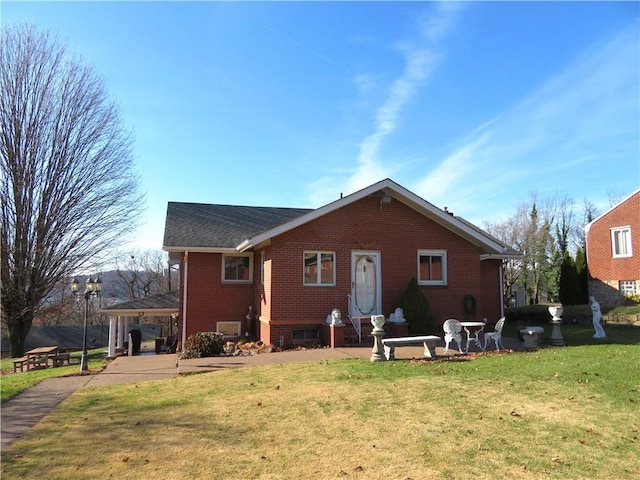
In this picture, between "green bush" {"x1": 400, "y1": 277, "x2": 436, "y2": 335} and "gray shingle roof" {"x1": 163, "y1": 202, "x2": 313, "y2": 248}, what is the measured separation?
16.6 ft

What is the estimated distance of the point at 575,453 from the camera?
5.12 meters

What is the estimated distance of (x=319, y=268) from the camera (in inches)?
579

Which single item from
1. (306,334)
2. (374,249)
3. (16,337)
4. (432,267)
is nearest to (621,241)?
(432,267)

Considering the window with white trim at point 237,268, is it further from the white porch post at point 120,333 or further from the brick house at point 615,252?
the brick house at point 615,252

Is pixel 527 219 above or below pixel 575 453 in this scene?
above

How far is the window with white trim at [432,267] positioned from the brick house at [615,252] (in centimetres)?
1768

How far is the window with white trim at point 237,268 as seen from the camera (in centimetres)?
1720

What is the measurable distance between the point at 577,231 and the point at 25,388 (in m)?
47.3

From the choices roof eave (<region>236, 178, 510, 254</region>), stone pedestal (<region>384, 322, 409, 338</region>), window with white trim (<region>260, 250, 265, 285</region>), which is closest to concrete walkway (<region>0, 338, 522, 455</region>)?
stone pedestal (<region>384, 322, 409, 338</region>)

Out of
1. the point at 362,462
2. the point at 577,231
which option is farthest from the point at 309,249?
the point at 577,231

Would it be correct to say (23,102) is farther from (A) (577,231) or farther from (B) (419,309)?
(A) (577,231)

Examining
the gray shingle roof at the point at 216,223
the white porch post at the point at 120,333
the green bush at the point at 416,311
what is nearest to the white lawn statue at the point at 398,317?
the green bush at the point at 416,311

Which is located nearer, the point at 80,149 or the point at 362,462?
the point at 362,462

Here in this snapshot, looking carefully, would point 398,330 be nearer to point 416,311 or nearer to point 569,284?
point 416,311
